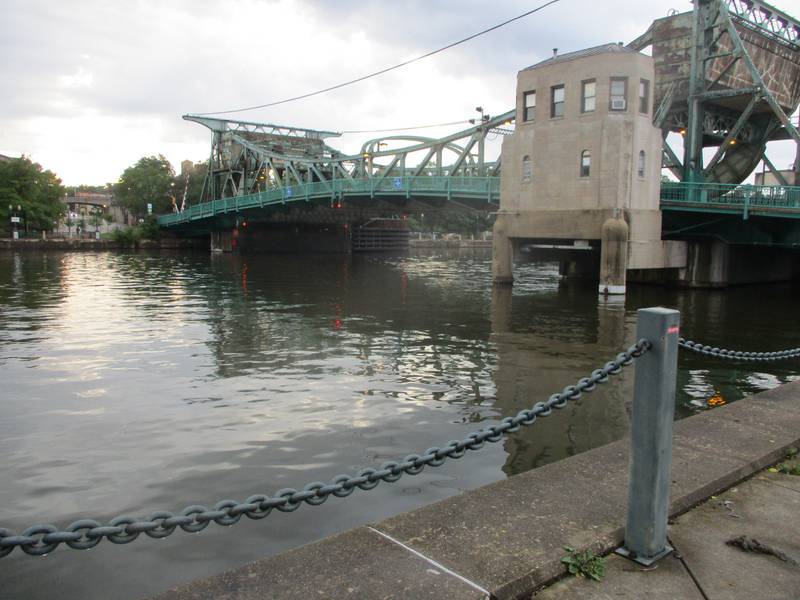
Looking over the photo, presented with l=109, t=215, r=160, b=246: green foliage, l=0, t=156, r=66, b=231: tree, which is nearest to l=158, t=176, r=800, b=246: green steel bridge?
l=109, t=215, r=160, b=246: green foliage

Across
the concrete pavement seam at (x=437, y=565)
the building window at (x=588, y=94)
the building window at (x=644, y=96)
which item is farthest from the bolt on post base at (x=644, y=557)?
the building window at (x=644, y=96)

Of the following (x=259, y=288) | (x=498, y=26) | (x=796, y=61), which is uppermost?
(x=796, y=61)

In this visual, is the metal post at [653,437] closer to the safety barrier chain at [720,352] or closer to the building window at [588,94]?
the safety barrier chain at [720,352]

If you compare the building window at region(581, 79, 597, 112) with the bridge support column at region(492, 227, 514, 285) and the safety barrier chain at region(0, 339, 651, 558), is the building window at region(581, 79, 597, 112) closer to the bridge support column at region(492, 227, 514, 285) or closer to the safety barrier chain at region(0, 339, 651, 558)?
the bridge support column at region(492, 227, 514, 285)

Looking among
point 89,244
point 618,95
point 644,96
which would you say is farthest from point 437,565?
point 89,244

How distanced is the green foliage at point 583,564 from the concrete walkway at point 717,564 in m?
0.04

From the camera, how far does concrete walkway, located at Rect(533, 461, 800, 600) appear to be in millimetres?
3588

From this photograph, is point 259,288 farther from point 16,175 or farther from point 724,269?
point 16,175

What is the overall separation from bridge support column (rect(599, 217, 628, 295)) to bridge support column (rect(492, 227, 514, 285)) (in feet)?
19.2

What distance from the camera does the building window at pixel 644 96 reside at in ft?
94.7

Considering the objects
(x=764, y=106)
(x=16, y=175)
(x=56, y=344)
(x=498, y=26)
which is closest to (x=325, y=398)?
(x=56, y=344)

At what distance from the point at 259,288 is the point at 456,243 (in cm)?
7250

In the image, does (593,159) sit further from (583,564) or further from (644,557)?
(583,564)

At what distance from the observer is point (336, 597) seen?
3.32 m
